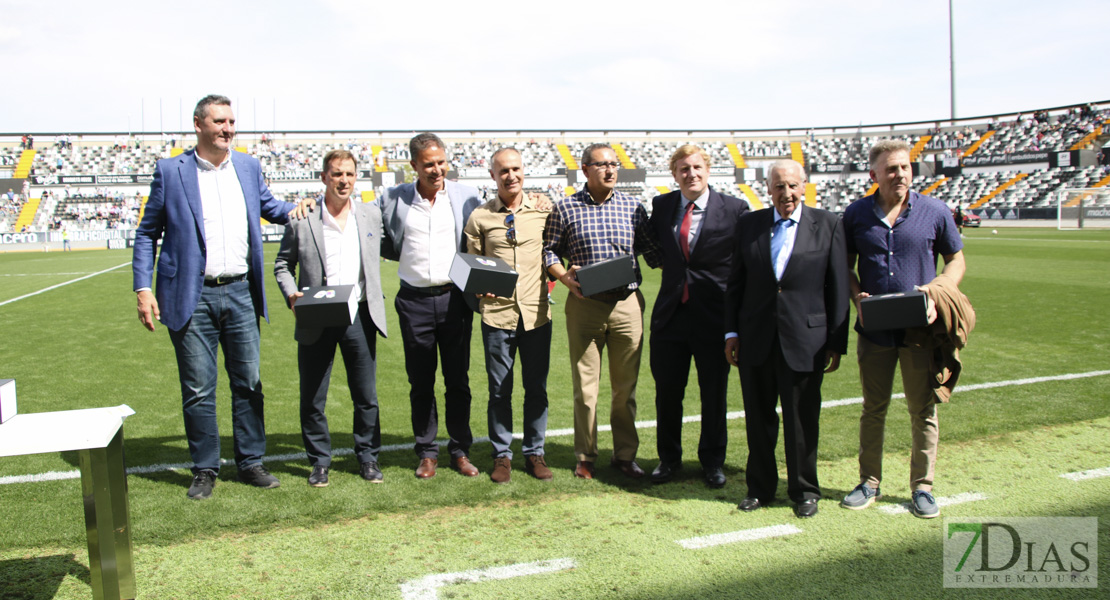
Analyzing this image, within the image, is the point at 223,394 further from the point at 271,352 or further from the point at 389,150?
the point at 389,150

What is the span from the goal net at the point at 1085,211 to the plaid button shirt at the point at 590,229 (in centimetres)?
3659

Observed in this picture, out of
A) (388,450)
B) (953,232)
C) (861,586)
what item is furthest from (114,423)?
(953,232)

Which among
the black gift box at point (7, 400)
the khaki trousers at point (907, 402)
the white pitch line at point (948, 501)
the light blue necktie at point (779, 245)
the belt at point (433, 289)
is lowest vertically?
the white pitch line at point (948, 501)

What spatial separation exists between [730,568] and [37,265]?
26.4 m

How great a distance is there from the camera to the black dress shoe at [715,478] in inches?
157

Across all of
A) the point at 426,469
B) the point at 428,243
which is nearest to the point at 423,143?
the point at 428,243

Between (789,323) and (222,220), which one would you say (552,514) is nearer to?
(789,323)

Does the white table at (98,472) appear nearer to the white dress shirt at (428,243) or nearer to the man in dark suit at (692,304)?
the white dress shirt at (428,243)

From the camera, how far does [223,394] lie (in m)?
6.45

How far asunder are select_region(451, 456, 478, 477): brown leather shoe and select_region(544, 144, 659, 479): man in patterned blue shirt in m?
0.60

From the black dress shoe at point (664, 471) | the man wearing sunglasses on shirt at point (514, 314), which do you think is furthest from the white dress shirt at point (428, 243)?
the black dress shoe at point (664, 471)

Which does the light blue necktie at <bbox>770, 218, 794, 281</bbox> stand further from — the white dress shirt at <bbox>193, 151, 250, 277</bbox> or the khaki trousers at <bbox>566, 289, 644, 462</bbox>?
the white dress shirt at <bbox>193, 151, 250, 277</bbox>

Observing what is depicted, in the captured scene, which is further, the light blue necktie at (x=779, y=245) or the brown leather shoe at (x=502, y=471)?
the brown leather shoe at (x=502, y=471)

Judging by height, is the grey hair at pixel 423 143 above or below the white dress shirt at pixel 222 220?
above
